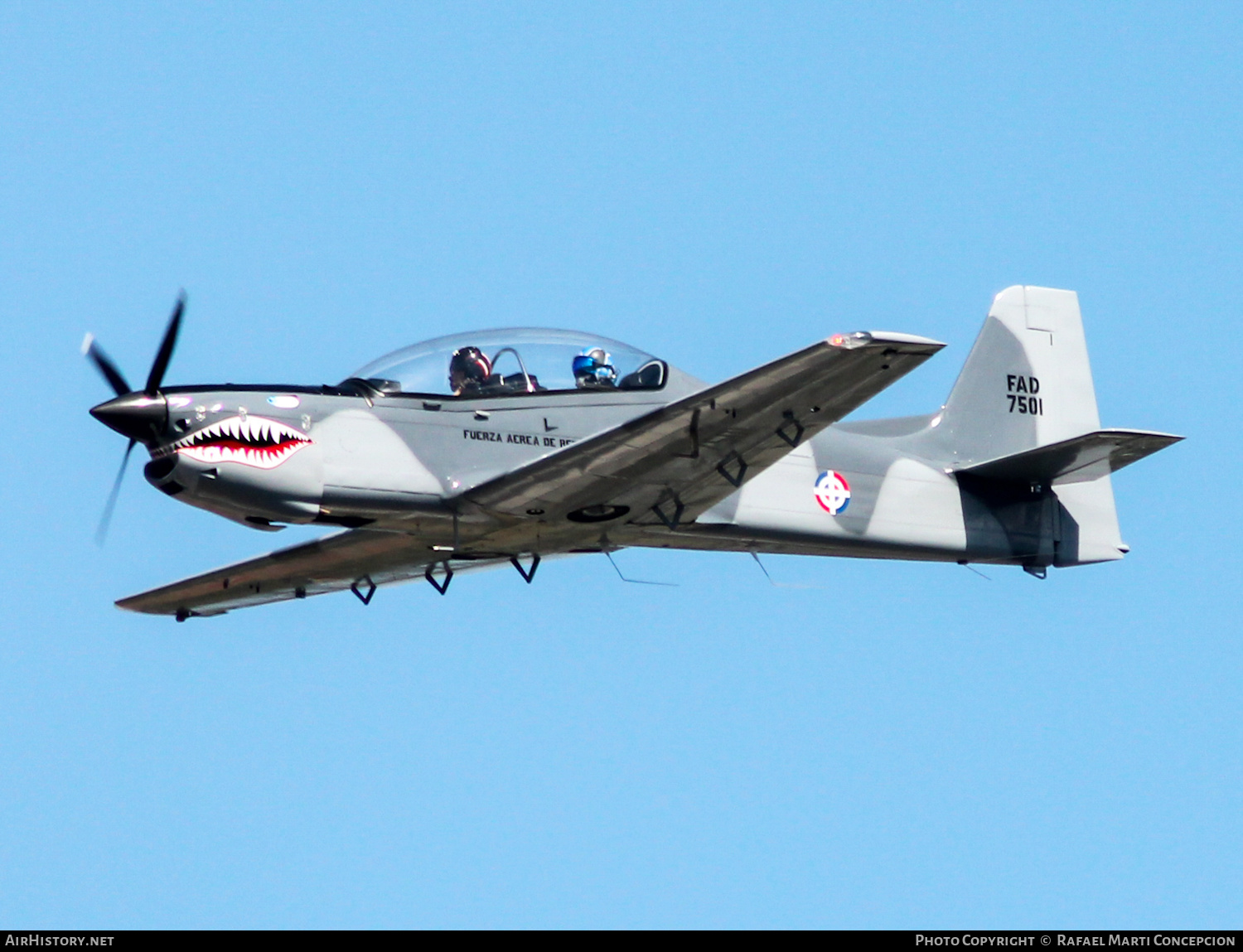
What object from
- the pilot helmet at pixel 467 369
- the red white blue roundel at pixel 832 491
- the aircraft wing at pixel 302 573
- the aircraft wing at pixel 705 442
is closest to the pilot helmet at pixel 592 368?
the pilot helmet at pixel 467 369

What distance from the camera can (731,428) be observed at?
578 inches

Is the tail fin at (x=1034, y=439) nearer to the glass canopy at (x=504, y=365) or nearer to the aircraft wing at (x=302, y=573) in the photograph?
the glass canopy at (x=504, y=365)

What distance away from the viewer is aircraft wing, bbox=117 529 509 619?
1700 cm

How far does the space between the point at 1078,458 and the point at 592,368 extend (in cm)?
503

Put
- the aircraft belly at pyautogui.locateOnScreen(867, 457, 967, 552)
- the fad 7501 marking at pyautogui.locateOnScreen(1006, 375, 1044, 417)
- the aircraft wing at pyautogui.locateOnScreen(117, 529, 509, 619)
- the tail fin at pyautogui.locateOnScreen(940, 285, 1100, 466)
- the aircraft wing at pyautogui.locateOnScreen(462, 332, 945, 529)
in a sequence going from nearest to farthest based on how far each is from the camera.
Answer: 1. the aircraft wing at pyautogui.locateOnScreen(462, 332, 945, 529)
2. the aircraft wing at pyautogui.locateOnScreen(117, 529, 509, 619)
3. the aircraft belly at pyautogui.locateOnScreen(867, 457, 967, 552)
4. the tail fin at pyautogui.locateOnScreen(940, 285, 1100, 466)
5. the fad 7501 marking at pyautogui.locateOnScreen(1006, 375, 1044, 417)

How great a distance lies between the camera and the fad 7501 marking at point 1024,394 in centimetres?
1961

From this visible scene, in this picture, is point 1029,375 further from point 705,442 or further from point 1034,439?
point 705,442

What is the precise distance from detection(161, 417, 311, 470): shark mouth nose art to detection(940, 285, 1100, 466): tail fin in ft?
25.1

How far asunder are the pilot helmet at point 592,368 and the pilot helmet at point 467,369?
787 millimetres

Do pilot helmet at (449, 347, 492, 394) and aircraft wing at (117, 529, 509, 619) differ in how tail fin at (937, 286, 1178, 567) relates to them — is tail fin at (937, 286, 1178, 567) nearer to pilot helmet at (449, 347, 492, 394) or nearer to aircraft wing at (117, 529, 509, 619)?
aircraft wing at (117, 529, 509, 619)

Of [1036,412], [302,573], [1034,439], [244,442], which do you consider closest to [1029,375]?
[1036,412]

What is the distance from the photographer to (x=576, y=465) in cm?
1485

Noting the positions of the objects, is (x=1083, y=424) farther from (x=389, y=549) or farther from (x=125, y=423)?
(x=125, y=423)

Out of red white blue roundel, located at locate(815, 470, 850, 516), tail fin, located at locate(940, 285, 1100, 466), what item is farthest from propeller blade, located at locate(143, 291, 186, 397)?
tail fin, located at locate(940, 285, 1100, 466)
